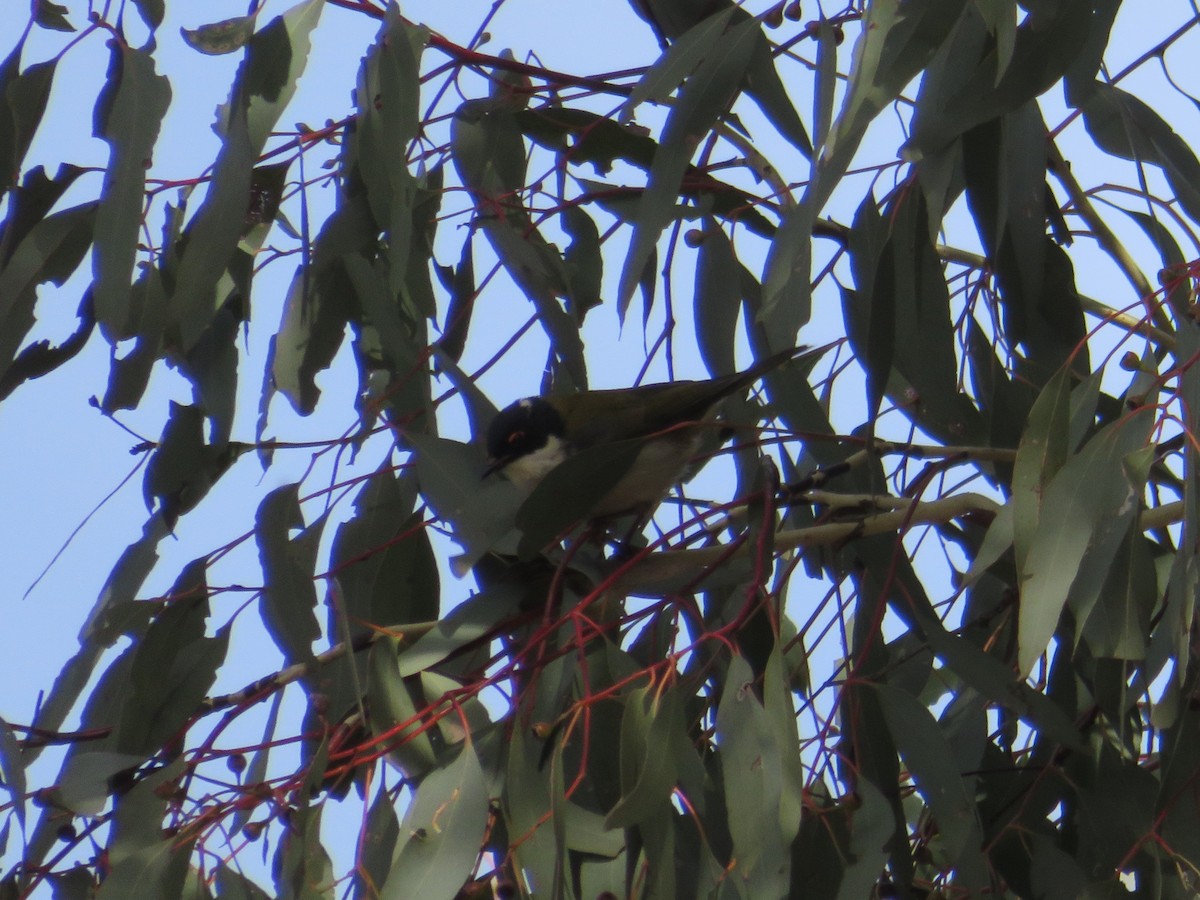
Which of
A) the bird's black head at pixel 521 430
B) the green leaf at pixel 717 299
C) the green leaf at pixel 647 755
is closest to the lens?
the green leaf at pixel 647 755

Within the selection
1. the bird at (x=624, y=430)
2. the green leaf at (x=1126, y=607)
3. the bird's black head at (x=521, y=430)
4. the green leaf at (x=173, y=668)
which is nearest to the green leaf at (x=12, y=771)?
the green leaf at (x=173, y=668)

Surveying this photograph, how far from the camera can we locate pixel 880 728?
2.58 meters

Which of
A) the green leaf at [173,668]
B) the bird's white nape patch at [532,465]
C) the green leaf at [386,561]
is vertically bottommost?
the green leaf at [173,668]

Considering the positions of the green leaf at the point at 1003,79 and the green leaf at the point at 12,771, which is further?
the green leaf at the point at 1003,79

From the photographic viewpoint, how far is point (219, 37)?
2.64 meters

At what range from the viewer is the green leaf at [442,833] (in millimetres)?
2006

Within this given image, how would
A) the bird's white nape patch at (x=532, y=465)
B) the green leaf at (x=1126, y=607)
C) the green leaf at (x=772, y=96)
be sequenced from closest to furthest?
the green leaf at (x=1126, y=607), the green leaf at (x=772, y=96), the bird's white nape patch at (x=532, y=465)

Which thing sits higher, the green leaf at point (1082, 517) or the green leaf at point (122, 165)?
the green leaf at point (122, 165)

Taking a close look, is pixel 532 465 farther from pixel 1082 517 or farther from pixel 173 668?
pixel 1082 517

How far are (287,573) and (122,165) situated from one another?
0.73 meters

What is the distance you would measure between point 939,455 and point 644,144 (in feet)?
3.23

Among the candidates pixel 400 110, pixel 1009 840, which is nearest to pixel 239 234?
pixel 400 110

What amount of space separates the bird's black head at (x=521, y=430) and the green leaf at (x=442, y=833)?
107 cm

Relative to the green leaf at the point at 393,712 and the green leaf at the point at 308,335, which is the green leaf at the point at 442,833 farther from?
the green leaf at the point at 308,335
